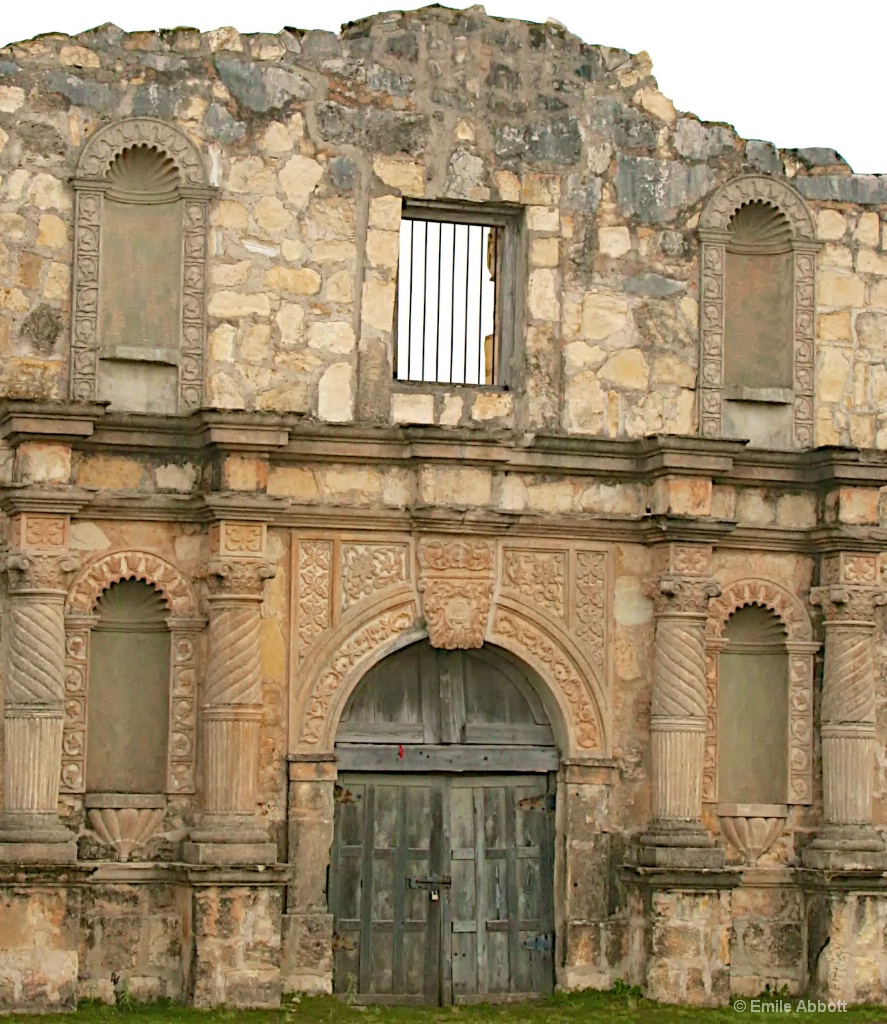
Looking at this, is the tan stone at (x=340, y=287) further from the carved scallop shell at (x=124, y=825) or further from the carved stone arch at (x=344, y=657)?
the carved scallop shell at (x=124, y=825)

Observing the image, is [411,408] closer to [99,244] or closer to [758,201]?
[99,244]

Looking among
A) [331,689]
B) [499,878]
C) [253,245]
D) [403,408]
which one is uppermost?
[253,245]

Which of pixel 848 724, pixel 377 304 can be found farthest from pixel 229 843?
pixel 848 724

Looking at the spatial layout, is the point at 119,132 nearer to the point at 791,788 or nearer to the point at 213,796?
the point at 213,796

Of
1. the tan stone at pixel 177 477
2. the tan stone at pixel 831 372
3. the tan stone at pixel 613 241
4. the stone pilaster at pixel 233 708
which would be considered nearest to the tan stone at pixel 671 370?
the tan stone at pixel 613 241

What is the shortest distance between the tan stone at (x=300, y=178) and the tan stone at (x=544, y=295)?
5.57 feet

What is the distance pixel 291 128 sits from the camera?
1711 cm

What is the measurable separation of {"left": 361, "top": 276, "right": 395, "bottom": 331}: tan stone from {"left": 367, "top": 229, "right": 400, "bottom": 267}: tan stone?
137mm

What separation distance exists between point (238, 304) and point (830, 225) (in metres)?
4.59

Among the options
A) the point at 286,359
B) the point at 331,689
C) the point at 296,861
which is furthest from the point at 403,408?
the point at 296,861

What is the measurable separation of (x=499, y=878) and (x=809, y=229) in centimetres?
529

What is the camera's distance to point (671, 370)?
17.9 m

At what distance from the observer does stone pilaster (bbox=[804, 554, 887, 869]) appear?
57.8 ft

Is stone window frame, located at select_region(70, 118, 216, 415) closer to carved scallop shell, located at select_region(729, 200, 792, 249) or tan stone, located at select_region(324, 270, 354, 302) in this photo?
tan stone, located at select_region(324, 270, 354, 302)
